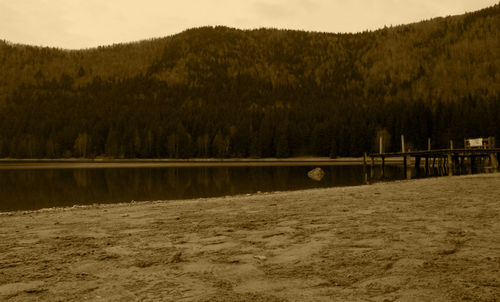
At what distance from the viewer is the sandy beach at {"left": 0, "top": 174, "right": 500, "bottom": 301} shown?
452 cm

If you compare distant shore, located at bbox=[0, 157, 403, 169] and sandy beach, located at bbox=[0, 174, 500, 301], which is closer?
sandy beach, located at bbox=[0, 174, 500, 301]

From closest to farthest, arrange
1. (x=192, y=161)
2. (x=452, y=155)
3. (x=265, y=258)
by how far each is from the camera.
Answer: (x=265, y=258) → (x=452, y=155) → (x=192, y=161)

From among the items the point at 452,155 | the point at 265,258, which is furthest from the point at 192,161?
the point at 265,258

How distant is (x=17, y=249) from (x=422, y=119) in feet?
404

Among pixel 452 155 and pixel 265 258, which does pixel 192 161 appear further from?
pixel 265 258

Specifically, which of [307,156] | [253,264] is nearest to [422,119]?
[307,156]

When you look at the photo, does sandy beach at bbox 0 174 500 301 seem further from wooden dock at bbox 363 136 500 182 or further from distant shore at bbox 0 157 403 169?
distant shore at bbox 0 157 403 169

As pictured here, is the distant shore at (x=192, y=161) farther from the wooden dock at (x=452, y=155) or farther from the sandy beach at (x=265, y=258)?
the sandy beach at (x=265, y=258)

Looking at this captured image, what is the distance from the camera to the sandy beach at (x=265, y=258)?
14.8 feet

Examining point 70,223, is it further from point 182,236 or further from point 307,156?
point 307,156

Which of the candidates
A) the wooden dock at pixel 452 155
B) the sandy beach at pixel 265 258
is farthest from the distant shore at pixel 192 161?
the sandy beach at pixel 265 258

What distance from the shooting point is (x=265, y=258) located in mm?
5906

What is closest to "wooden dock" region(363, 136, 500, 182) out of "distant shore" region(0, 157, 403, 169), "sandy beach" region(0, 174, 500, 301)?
"sandy beach" region(0, 174, 500, 301)

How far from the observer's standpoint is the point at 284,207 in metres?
12.0
